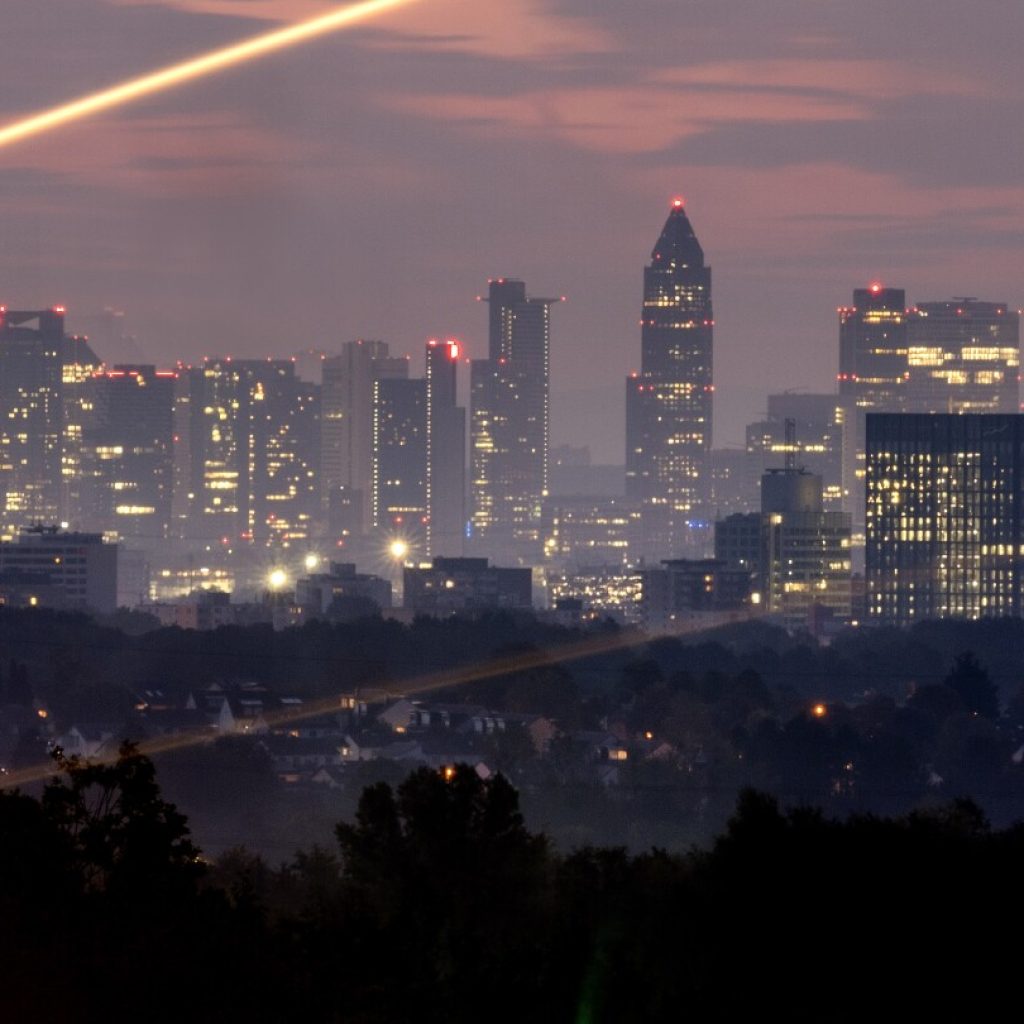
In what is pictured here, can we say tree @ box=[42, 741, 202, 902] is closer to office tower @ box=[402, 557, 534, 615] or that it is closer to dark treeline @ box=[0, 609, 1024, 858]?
dark treeline @ box=[0, 609, 1024, 858]

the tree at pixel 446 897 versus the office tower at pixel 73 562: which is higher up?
the office tower at pixel 73 562

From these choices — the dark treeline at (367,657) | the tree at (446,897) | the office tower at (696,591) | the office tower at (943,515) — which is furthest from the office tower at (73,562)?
the tree at (446,897)

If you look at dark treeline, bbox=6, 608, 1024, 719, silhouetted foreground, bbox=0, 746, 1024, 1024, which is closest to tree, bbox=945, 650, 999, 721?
dark treeline, bbox=6, 608, 1024, 719

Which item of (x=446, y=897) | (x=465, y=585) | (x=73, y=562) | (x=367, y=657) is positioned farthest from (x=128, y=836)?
(x=465, y=585)

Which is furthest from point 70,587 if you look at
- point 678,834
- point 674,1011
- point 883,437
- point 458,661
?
point 674,1011

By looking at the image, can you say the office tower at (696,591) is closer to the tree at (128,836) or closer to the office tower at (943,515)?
the office tower at (943,515)

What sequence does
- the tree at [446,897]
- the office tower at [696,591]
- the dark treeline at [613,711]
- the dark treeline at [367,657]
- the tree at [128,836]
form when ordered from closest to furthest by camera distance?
the tree at [446,897]
the tree at [128,836]
the dark treeline at [613,711]
the dark treeline at [367,657]
the office tower at [696,591]
